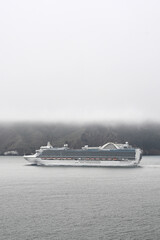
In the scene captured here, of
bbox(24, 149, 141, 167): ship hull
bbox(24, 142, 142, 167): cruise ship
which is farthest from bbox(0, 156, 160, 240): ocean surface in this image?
bbox(24, 142, 142, 167): cruise ship

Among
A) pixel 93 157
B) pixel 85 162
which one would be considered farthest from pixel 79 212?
pixel 93 157

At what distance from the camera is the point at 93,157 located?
157 metres

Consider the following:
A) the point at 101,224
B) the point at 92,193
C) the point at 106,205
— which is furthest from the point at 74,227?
the point at 92,193

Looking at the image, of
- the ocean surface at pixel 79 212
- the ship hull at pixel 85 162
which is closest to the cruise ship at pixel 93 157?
the ship hull at pixel 85 162

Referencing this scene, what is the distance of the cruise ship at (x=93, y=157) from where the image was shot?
15288 centimetres

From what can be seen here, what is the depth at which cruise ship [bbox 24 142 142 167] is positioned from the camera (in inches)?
6019

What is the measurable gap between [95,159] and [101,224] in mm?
109709

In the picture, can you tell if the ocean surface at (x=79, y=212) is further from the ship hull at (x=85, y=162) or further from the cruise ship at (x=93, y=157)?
the cruise ship at (x=93, y=157)

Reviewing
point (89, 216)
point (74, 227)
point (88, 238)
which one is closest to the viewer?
point (88, 238)

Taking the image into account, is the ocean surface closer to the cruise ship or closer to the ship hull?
the ship hull

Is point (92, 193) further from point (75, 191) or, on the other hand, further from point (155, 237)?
point (155, 237)

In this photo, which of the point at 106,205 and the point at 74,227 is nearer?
the point at 74,227

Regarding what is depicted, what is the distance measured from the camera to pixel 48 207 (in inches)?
2263

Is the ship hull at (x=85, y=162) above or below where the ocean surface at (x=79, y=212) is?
above
